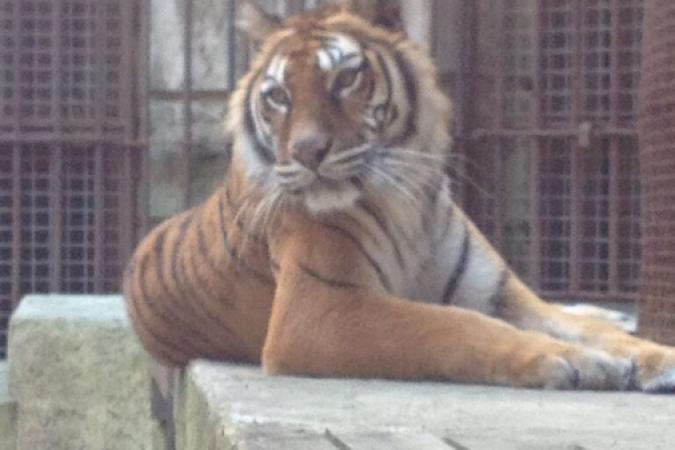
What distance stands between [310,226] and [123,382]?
6.47 ft

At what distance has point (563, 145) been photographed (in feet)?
19.9

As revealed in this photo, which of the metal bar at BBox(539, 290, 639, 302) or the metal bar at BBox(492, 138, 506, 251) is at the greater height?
the metal bar at BBox(492, 138, 506, 251)

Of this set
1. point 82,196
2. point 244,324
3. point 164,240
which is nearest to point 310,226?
point 244,324

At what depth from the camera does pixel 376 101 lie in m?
3.33

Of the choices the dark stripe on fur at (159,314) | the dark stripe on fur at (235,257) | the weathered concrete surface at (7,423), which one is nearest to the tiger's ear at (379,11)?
the dark stripe on fur at (235,257)

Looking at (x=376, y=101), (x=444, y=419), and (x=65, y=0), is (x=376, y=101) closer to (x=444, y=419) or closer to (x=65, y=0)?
(x=444, y=419)

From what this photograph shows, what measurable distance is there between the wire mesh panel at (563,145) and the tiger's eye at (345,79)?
2761 mm

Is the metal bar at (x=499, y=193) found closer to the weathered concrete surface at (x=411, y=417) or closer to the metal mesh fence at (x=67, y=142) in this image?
the metal mesh fence at (x=67, y=142)

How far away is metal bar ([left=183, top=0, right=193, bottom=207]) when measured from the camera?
618 centimetres

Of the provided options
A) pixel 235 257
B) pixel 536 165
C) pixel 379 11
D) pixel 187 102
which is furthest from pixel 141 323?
pixel 536 165

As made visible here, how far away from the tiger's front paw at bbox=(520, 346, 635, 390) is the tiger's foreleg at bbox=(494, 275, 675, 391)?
0.07 meters

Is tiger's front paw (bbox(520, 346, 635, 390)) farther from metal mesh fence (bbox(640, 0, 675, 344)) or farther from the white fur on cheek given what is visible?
metal mesh fence (bbox(640, 0, 675, 344))

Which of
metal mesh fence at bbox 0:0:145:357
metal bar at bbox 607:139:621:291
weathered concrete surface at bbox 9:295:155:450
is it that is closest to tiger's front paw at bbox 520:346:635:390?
weathered concrete surface at bbox 9:295:155:450

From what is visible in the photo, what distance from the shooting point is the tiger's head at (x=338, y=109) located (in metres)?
3.18
